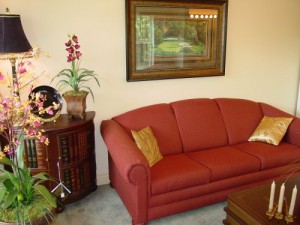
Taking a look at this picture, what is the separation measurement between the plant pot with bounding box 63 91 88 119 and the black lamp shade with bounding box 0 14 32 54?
1.79 ft

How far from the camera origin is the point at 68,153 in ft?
8.43

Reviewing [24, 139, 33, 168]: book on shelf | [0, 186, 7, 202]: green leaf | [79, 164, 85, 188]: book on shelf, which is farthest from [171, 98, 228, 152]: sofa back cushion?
[0, 186, 7, 202]: green leaf

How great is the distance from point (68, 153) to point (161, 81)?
1.33 m

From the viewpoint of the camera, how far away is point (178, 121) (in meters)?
3.09

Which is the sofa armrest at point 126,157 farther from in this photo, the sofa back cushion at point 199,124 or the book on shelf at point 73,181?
the sofa back cushion at point 199,124

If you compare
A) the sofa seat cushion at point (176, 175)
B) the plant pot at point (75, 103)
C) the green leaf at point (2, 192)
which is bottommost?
the sofa seat cushion at point (176, 175)

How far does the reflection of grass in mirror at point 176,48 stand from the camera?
3.16m

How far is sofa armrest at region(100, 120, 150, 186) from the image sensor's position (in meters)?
2.19

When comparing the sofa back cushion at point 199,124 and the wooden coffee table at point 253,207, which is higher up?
the sofa back cushion at point 199,124

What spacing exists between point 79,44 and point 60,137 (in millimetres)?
968

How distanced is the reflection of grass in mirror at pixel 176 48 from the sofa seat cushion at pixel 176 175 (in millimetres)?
1257

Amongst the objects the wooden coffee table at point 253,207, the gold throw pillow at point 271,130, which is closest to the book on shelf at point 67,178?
the wooden coffee table at point 253,207

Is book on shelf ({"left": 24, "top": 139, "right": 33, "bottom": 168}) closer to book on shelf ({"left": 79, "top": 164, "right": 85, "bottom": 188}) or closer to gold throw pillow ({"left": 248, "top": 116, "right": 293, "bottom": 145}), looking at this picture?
book on shelf ({"left": 79, "top": 164, "right": 85, "bottom": 188})

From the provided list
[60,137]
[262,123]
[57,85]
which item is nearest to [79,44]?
[57,85]
